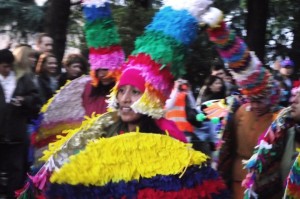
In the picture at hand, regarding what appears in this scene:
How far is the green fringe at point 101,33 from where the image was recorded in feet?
18.6

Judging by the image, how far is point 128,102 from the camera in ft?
13.2

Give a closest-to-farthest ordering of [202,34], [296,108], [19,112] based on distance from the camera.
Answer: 1. [296,108]
2. [19,112]
3. [202,34]

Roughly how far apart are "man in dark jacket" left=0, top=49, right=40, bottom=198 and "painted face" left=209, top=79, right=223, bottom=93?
2.69 metres

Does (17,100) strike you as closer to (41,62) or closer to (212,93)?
(41,62)

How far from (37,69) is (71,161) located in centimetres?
369

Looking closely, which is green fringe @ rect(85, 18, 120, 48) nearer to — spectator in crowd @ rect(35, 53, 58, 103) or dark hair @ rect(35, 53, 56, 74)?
spectator in crowd @ rect(35, 53, 58, 103)

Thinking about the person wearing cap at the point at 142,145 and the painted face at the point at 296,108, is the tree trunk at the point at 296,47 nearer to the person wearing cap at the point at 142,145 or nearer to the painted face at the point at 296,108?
the painted face at the point at 296,108

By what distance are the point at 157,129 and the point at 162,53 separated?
42 centimetres

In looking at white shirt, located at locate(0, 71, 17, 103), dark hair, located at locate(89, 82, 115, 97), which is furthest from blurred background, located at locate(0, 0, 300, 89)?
dark hair, located at locate(89, 82, 115, 97)

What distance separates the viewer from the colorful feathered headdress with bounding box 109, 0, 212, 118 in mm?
3957

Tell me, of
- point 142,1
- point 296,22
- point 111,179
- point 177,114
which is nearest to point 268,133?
point 111,179

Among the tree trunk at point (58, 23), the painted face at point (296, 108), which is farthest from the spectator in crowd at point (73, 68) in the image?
the painted face at point (296, 108)

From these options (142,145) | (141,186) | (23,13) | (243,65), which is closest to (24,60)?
(243,65)

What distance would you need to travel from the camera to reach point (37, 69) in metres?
7.40
